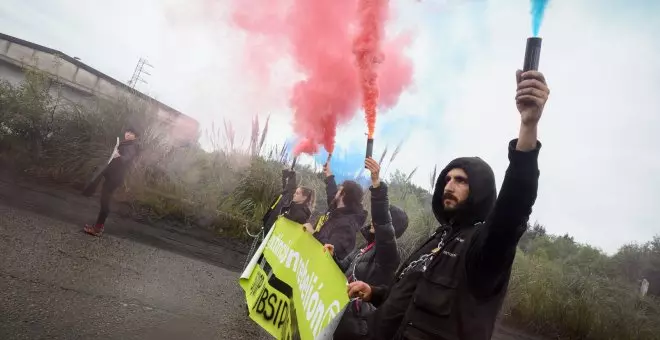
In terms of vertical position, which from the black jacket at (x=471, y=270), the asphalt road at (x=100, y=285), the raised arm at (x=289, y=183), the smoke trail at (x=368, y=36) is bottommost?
the asphalt road at (x=100, y=285)

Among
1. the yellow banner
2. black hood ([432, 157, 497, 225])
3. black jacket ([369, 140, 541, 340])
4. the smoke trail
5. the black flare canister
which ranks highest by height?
the smoke trail

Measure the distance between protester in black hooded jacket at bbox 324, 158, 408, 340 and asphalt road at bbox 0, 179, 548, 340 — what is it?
1.91 m

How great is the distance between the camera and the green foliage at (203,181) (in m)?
9.23

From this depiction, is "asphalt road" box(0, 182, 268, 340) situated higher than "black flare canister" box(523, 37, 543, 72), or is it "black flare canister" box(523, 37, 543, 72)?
"black flare canister" box(523, 37, 543, 72)

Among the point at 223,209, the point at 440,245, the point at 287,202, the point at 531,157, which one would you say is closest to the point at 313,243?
the point at 440,245

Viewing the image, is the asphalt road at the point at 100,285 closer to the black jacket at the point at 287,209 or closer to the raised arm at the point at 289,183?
the black jacket at the point at 287,209

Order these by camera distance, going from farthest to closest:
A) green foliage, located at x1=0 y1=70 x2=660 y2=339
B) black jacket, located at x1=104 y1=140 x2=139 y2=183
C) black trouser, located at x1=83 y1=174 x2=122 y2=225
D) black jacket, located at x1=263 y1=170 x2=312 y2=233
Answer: green foliage, located at x1=0 y1=70 x2=660 y2=339 → black jacket, located at x1=104 y1=140 x2=139 y2=183 → black trouser, located at x1=83 y1=174 x2=122 y2=225 → black jacket, located at x1=263 y1=170 x2=312 y2=233

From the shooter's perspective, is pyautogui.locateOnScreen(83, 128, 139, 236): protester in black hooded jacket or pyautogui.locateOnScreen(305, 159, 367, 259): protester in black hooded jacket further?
pyautogui.locateOnScreen(83, 128, 139, 236): protester in black hooded jacket

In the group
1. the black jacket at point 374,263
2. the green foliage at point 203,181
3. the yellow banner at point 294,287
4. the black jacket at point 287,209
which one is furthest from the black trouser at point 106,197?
the black jacket at point 374,263

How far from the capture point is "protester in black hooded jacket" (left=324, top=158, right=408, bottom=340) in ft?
9.01

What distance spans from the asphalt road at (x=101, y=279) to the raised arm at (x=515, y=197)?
10.1 feet

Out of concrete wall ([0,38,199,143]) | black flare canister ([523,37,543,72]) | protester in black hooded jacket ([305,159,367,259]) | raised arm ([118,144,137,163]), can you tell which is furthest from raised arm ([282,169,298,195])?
concrete wall ([0,38,199,143])

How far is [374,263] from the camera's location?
339 cm

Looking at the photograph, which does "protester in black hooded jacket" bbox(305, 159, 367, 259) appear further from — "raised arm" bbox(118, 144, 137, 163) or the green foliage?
the green foliage
